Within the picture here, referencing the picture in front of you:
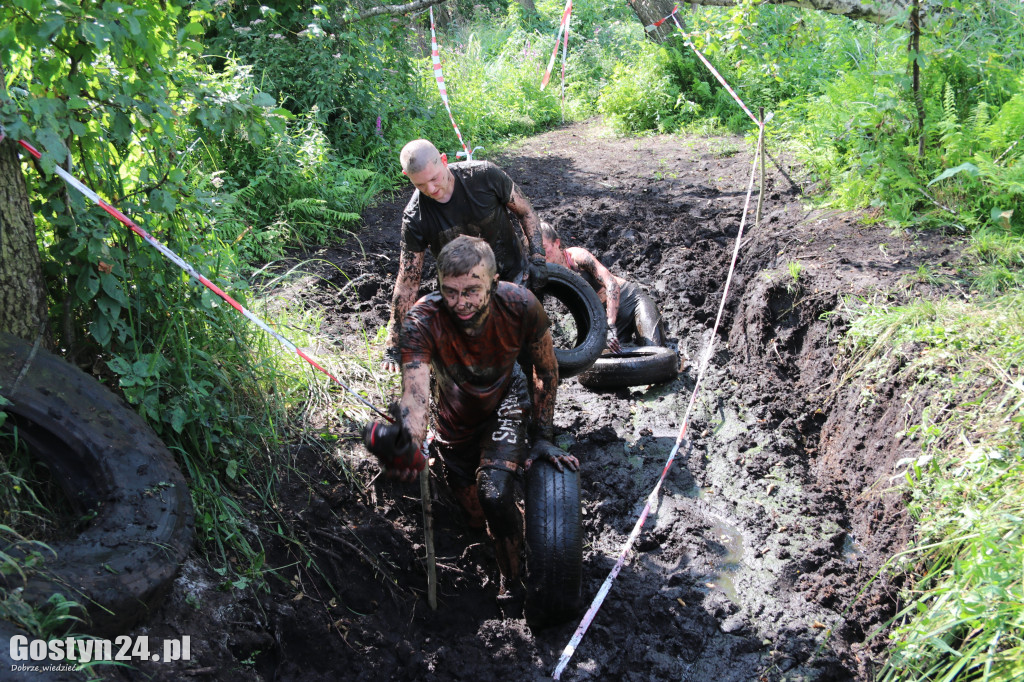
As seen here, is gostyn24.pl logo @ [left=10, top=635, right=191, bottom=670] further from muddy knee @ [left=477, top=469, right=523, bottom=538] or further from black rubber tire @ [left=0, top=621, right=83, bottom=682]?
muddy knee @ [left=477, top=469, right=523, bottom=538]

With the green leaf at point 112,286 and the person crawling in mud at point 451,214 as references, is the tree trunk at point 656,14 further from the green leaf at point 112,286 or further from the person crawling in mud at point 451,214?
the green leaf at point 112,286

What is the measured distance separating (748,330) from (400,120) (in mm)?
6321

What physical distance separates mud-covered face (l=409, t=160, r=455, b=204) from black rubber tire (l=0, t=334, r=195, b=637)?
2.16 metres

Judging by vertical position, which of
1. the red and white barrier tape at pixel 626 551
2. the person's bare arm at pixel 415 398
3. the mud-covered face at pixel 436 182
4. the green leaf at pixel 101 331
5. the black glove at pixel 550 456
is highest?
the mud-covered face at pixel 436 182

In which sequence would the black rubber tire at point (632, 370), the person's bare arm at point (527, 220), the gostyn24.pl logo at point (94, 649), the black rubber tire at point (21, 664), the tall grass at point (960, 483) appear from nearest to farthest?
1. the black rubber tire at point (21, 664)
2. the gostyn24.pl logo at point (94, 649)
3. the tall grass at point (960, 483)
4. the person's bare arm at point (527, 220)
5. the black rubber tire at point (632, 370)

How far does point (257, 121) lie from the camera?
3.98m

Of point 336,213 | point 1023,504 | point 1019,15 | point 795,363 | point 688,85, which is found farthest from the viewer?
point 688,85

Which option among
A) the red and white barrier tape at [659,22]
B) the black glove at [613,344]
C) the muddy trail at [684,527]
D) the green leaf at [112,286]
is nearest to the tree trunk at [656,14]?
the red and white barrier tape at [659,22]

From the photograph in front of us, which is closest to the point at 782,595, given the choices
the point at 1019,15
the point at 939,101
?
the point at 939,101

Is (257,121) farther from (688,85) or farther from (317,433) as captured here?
(688,85)

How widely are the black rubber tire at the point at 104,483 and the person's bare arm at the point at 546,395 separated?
5.70 ft

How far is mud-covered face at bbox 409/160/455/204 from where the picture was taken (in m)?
4.66

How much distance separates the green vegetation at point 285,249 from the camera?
10.2 ft

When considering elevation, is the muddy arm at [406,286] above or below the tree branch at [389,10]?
below
